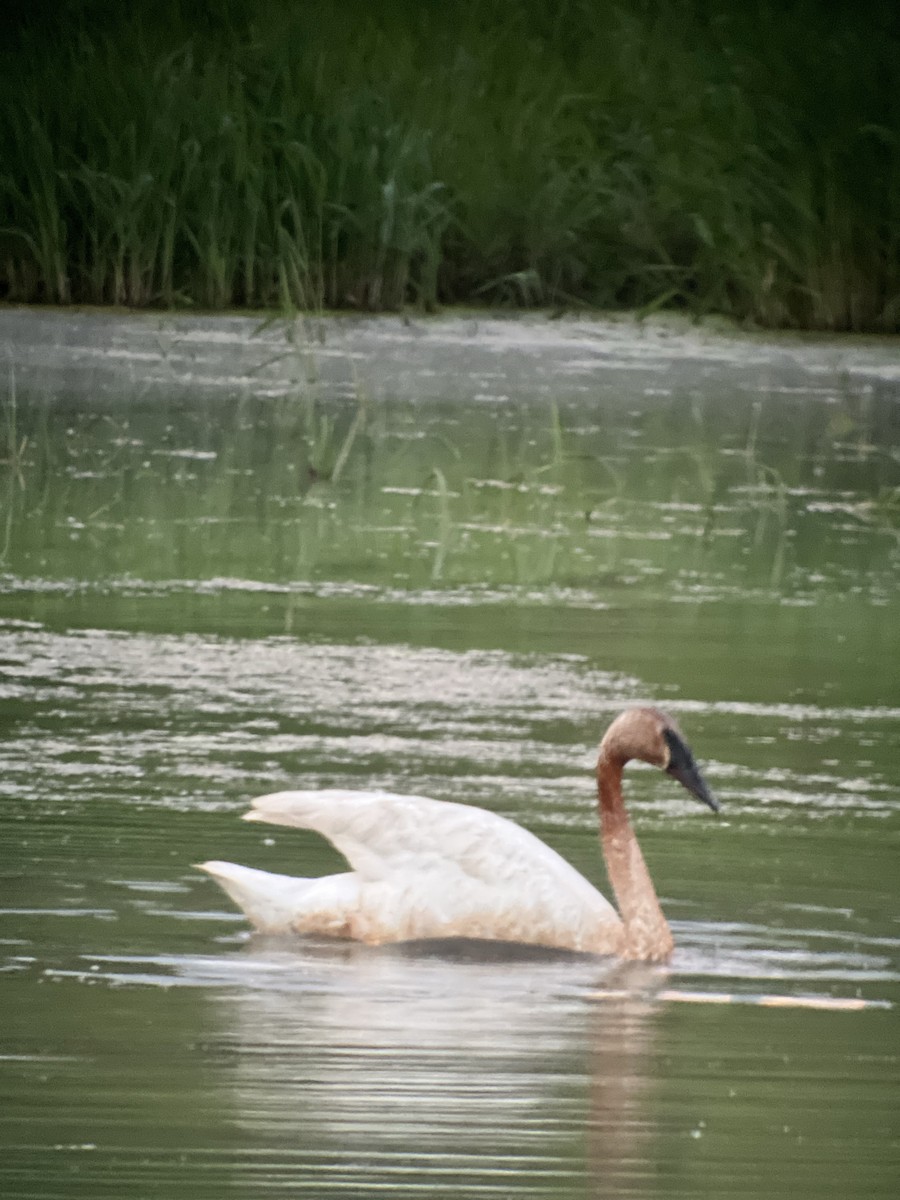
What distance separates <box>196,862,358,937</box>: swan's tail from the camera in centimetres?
534

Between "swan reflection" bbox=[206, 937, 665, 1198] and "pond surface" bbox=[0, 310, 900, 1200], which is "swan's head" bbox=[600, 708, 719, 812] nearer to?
"pond surface" bbox=[0, 310, 900, 1200]

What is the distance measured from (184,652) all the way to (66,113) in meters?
8.96

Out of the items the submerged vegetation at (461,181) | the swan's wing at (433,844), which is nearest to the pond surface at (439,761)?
the swan's wing at (433,844)

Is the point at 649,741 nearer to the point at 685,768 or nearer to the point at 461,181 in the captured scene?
the point at 685,768

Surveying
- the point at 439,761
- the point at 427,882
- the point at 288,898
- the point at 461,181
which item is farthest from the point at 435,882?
the point at 461,181

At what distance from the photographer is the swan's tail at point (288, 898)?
534 centimetres

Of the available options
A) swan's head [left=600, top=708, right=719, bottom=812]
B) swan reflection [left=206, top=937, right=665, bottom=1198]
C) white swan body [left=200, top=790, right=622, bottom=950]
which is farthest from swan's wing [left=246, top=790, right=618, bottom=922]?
swan's head [left=600, top=708, right=719, bottom=812]

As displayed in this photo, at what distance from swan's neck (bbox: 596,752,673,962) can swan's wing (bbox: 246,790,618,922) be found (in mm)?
76

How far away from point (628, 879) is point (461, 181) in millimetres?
12041

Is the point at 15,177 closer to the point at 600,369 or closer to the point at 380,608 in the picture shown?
the point at 600,369

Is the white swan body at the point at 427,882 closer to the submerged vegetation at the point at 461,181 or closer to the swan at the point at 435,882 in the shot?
the swan at the point at 435,882

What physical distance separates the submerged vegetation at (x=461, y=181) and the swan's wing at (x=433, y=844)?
931cm

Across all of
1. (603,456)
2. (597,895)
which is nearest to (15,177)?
(603,456)

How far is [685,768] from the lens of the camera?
5.66m
